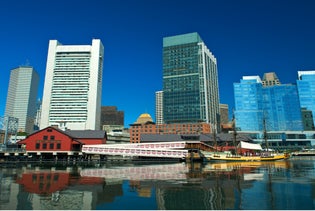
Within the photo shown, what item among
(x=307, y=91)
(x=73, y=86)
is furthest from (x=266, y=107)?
(x=73, y=86)

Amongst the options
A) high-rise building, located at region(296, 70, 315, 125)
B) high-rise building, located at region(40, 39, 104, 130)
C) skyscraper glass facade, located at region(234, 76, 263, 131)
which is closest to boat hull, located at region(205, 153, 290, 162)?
skyscraper glass facade, located at region(234, 76, 263, 131)

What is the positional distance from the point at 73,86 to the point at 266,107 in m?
147

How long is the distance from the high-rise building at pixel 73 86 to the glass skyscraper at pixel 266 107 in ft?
355

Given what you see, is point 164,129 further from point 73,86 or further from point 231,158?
point 231,158

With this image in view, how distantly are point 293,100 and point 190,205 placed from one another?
191008 millimetres

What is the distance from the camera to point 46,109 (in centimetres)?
17062

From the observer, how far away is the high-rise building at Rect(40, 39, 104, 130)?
16975 cm

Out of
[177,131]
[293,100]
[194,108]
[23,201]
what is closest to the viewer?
[23,201]

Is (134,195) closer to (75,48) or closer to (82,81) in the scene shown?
(82,81)

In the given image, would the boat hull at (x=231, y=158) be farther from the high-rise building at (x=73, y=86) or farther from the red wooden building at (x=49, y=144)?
the high-rise building at (x=73, y=86)

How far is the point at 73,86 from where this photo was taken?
579ft

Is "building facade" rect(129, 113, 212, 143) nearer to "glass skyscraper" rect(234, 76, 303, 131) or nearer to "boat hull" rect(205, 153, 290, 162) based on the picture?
"glass skyscraper" rect(234, 76, 303, 131)

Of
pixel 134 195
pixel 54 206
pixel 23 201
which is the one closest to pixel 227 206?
pixel 134 195

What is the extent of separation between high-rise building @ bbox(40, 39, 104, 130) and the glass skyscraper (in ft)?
355
